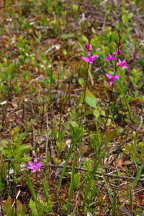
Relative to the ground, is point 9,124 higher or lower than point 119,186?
higher

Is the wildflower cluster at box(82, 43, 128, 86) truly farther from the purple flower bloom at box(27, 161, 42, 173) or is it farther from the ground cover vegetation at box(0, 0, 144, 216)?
the purple flower bloom at box(27, 161, 42, 173)

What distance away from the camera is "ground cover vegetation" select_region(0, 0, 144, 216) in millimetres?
1776

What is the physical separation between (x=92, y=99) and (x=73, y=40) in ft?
4.18

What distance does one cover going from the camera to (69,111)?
8.30ft

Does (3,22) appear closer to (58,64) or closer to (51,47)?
(51,47)

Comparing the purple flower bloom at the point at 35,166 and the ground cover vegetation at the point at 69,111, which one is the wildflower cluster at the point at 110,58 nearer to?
the ground cover vegetation at the point at 69,111

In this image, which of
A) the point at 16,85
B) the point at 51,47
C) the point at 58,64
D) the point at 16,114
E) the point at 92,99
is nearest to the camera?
the point at 92,99

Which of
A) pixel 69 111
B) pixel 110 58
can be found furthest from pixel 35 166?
pixel 110 58

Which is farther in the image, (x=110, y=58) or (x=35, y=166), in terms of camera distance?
(x=110, y=58)

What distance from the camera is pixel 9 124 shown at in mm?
2430

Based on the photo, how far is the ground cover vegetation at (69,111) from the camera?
1.78m

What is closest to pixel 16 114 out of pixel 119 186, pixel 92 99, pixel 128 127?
pixel 92 99

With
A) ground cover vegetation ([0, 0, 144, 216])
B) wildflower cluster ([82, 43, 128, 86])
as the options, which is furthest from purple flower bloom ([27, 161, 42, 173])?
wildflower cluster ([82, 43, 128, 86])

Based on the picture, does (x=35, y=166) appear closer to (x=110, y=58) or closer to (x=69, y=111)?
(x=69, y=111)
